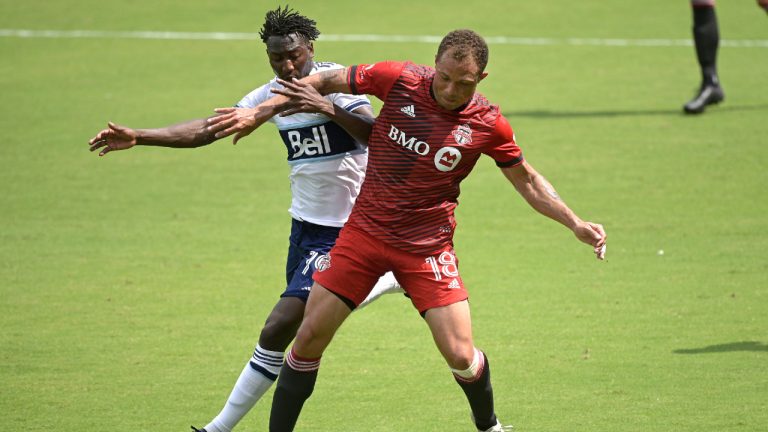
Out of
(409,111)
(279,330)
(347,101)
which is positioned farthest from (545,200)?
(279,330)

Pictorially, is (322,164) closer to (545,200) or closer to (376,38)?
(545,200)

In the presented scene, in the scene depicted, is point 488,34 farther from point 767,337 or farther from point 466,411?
point 466,411

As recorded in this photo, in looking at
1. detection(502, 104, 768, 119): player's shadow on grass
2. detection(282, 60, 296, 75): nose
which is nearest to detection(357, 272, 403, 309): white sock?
detection(282, 60, 296, 75): nose

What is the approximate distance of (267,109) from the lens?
6.16 meters

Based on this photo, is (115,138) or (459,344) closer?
(115,138)

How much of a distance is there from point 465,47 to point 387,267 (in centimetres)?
133

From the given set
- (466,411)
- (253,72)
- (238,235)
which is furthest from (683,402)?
(253,72)

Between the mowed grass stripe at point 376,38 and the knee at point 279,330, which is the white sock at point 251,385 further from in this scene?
the mowed grass stripe at point 376,38

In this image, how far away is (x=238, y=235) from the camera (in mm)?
11844

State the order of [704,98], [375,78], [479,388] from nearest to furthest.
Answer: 1. [375,78]
2. [479,388]
3. [704,98]

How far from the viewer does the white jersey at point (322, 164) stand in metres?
6.88

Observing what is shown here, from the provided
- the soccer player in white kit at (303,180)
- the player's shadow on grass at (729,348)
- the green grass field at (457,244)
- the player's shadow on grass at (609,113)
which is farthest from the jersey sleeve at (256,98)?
the player's shadow on grass at (609,113)

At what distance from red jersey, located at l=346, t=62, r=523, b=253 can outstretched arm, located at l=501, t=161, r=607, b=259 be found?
13cm

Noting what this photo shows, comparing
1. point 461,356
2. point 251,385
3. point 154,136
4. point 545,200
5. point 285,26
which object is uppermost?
point 285,26
